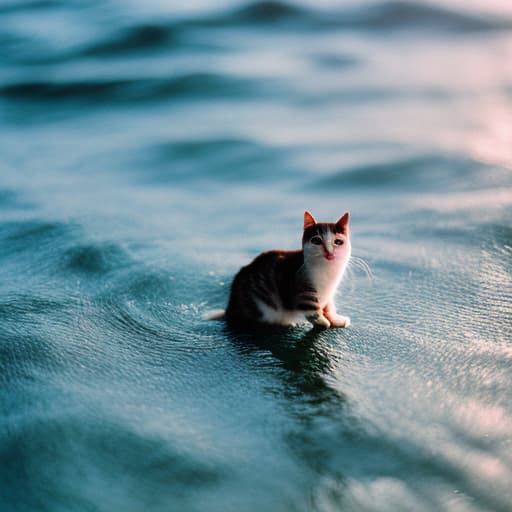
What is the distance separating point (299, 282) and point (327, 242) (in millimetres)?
180

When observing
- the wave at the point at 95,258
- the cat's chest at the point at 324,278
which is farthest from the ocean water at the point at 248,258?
the cat's chest at the point at 324,278

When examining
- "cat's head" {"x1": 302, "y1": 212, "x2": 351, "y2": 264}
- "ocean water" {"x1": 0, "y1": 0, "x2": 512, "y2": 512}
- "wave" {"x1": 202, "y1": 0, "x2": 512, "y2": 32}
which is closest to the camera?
"ocean water" {"x1": 0, "y1": 0, "x2": 512, "y2": 512}

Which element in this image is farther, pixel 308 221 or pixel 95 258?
pixel 95 258

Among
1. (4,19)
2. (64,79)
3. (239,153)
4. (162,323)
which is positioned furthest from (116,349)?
(4,19)

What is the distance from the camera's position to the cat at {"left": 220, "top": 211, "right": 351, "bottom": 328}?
7.25 feet

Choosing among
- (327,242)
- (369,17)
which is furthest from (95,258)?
(369,17)

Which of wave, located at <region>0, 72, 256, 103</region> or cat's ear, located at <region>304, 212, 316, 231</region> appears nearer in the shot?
cat's ear, located at <region>304, 212, 316, 231</region>

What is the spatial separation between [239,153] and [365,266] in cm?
178

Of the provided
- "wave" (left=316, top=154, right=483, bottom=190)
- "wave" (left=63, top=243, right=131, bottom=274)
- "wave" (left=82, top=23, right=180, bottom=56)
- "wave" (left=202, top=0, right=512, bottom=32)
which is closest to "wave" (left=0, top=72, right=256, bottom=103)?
"wave" (left=82, top=23, right=180, bottom=56)

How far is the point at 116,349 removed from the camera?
2268 mm

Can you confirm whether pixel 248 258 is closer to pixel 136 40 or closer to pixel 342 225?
pixel 342 225

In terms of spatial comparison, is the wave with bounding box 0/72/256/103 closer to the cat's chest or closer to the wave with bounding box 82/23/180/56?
the wave with bounding box 82/23/180/56

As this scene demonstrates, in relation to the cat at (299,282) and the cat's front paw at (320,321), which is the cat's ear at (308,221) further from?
the cat's front paw at (320,321)

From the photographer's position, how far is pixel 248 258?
3.01 metres
